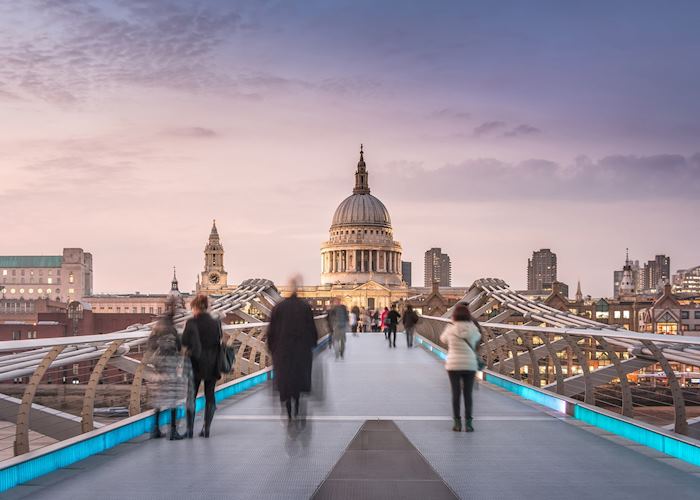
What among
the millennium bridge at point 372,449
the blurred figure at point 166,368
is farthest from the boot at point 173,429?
the millennium bridge at point 372,449

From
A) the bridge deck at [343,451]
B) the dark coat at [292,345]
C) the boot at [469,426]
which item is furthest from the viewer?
the boot at [469,426]

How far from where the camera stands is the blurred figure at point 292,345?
915 cm

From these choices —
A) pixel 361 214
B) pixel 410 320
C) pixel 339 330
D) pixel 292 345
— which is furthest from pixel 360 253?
pixel 292 345

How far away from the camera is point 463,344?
35.2 feet

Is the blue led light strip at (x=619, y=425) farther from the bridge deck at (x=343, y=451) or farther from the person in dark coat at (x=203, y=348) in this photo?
the person in dark coat at (x=203, y=348)

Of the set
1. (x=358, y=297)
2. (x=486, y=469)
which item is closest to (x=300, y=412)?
(x=486, y=469)

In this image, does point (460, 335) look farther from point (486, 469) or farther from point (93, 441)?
point (93, 441)

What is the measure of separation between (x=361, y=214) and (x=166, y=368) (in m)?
185

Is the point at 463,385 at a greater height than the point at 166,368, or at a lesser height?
lesser

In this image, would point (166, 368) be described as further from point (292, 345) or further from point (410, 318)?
point (410, 318)

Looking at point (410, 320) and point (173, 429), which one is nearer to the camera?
point (173, 429)

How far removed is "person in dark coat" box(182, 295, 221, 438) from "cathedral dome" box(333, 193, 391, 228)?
597 feet

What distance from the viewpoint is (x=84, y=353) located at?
33.4 ft

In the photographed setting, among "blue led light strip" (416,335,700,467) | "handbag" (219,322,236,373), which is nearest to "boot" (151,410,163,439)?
"handbag" (219,322,236,373)
